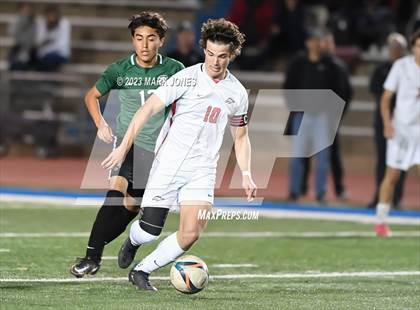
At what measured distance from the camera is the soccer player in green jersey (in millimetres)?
9445

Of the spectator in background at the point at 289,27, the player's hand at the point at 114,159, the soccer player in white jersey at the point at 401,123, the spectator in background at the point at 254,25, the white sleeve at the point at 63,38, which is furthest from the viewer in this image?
the white sleeve at the point at 63,38

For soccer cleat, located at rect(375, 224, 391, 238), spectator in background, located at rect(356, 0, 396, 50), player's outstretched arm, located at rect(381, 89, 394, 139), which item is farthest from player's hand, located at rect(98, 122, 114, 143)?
spectator in background, located at rect(356, 0, 396, 50)

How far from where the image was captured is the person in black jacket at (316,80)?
1650cm

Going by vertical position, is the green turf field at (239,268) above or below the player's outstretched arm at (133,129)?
below

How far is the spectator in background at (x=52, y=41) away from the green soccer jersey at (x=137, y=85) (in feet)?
43.3

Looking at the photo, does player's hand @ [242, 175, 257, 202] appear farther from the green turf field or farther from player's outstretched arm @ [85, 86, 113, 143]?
player's outstretched arm @ [85, 86, 113, 143]

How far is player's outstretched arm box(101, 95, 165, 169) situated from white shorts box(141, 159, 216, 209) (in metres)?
0.40

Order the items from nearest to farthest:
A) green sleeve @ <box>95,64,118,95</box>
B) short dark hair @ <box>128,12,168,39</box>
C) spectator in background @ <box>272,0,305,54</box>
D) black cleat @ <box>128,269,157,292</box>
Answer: black cleat @ <box>128,269,157,292</box>, short dark hair @ <box>128,12,168,39</box>, green sleeve @ <box>95,64,118,95</box>, spectator in background @ <box>272,0,305,54</box>

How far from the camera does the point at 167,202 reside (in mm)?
8969

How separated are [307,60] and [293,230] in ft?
11.2

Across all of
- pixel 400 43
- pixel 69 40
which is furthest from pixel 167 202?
pixel 69 40

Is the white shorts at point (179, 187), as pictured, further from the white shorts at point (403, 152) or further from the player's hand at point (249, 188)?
the white shorts at point (403, 152)

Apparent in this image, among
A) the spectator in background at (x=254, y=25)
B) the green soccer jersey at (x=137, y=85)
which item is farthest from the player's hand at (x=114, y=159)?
the spectator in background at (x=254, y=25)

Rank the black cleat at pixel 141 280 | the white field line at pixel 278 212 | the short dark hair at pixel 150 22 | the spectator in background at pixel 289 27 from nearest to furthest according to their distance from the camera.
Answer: the black cleat at pixel 141 280 → the short dark hair at pixel 150 22 → the white field line at pixel 278 212 → the spectator in background at pixel 289 27
